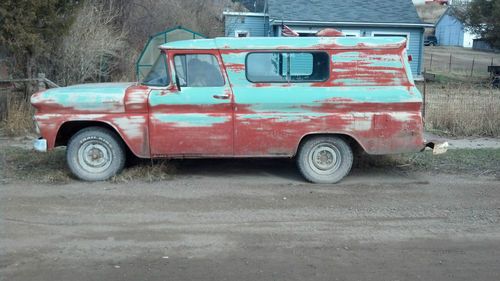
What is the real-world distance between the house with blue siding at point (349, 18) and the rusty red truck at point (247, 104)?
18176 millimetres

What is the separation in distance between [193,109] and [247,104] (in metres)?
0.74

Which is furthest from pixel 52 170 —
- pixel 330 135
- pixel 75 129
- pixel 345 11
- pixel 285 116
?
pixel 345 11

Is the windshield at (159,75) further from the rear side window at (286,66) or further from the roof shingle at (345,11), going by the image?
the roof shingle at (345,11)

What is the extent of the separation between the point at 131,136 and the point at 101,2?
534 inches

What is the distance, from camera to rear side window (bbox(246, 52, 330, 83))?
A: 7398 millimetres

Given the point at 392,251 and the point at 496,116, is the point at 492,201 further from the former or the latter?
the point at 496,116

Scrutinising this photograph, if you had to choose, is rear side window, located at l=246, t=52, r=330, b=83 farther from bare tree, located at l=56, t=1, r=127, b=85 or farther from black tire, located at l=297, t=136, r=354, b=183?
bare tree, located at l=56, t=1, r=127, b=85

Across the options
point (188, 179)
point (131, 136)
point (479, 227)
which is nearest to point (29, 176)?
point (131, 136)

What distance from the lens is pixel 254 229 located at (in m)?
5.64

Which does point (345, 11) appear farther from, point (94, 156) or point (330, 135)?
point (94, 156)

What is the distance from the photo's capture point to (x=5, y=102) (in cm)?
1181

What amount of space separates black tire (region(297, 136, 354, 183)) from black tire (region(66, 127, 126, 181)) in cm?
259

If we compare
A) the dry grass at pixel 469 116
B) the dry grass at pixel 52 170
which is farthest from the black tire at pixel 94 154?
the dry grass at pixel 469 116

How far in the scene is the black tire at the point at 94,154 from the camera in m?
7.46
